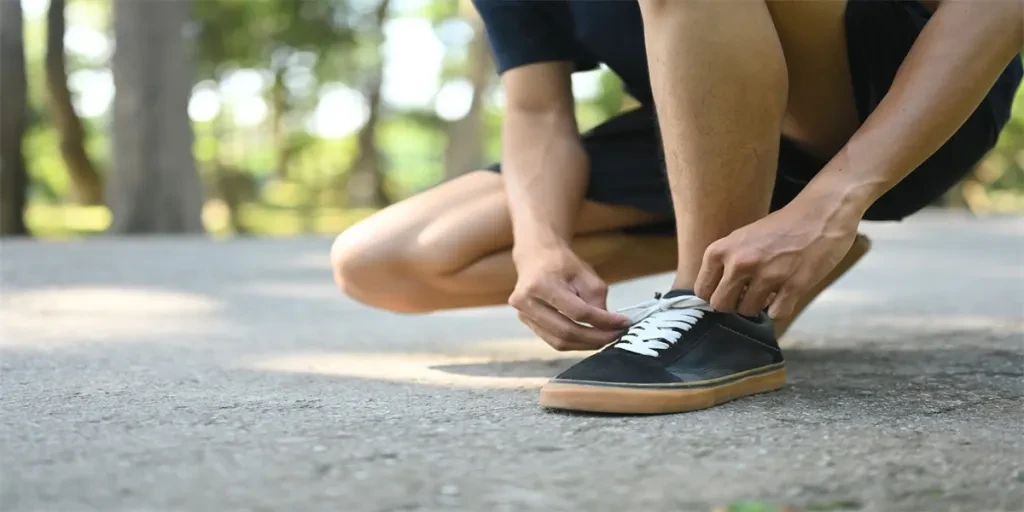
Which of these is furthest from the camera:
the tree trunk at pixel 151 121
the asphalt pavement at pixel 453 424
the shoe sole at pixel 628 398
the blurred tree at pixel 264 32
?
the blurred tree at pixel 264 32

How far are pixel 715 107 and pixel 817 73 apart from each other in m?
0.22

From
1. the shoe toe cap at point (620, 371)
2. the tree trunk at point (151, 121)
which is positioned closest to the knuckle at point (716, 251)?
the shoe toe cap at point (620, 371)

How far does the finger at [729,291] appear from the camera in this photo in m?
0.87

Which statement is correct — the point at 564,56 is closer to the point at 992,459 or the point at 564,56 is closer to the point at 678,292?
the point at 678,292

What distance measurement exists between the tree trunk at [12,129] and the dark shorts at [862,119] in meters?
4.70

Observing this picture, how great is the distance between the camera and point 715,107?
0.90 metres

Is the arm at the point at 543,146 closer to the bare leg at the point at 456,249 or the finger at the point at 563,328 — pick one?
the bare leg at the point at 456,249

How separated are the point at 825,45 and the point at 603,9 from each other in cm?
27

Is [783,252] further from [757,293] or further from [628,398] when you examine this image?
[628,398]

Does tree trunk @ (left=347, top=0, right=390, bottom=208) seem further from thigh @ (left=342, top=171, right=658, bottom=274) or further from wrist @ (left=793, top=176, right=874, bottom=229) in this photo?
wrist @ (left=793, top=176, right=874, bottom=229)

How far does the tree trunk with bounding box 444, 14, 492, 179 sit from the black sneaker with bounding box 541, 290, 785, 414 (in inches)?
290

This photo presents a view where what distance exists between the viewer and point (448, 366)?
4.00 feet

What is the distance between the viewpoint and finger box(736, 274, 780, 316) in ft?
2.82

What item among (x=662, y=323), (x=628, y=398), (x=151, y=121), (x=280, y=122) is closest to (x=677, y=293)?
(x=662, y=323)
